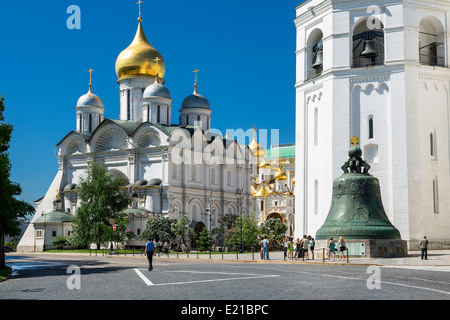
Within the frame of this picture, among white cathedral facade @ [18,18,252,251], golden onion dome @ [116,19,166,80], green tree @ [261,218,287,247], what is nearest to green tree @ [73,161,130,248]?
white cathedral facade @ [18,18,252,251]

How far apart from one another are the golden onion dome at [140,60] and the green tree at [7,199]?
43.2m

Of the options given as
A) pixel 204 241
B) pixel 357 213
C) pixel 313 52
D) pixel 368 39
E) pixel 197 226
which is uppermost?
pixel 313 52

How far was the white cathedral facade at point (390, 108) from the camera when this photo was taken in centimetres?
3241

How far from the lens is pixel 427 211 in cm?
3288

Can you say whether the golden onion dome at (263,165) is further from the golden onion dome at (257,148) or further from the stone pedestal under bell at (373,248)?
the stone pedestal under bell at (373,248)

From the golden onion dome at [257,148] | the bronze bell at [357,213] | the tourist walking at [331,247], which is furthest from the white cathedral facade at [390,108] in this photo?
the golden onion dome at [257,148]

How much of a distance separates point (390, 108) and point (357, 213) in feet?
30.2

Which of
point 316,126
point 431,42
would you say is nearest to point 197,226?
point 316,126

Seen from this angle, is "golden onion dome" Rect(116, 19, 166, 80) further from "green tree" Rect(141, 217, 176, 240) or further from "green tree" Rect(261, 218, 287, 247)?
"green tree" Rect(261, 218, 287, 247)

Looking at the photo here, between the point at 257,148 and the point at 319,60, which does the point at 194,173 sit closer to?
the point at 319,60

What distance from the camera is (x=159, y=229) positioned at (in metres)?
→ 54.5

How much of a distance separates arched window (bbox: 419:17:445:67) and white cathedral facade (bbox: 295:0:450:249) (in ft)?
0.24
